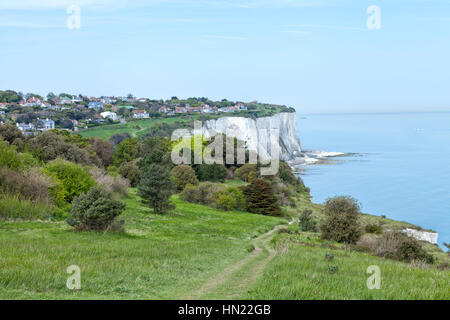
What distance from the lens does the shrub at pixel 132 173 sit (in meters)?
63.5

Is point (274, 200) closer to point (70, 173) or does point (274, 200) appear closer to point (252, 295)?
point (70, 173)

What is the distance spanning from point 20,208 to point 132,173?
39.0m

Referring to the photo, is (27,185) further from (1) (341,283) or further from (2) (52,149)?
(2) (52,149)

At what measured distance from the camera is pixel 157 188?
118 feet

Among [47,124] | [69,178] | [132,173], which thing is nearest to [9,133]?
[132,173]

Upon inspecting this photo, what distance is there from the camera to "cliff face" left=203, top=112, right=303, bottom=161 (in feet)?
429

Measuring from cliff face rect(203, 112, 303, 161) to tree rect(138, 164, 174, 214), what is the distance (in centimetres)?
6853

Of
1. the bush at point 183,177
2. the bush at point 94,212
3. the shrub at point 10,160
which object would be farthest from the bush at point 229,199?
Result: the bush at point 94,212

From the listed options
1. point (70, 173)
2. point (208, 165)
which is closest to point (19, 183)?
point (70, 173)

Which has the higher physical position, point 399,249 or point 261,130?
point 261,130

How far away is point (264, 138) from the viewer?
5635 inches

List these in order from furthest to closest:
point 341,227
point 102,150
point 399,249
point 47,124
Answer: point 47,124
point 102,150
point 341,227
point 399,249
